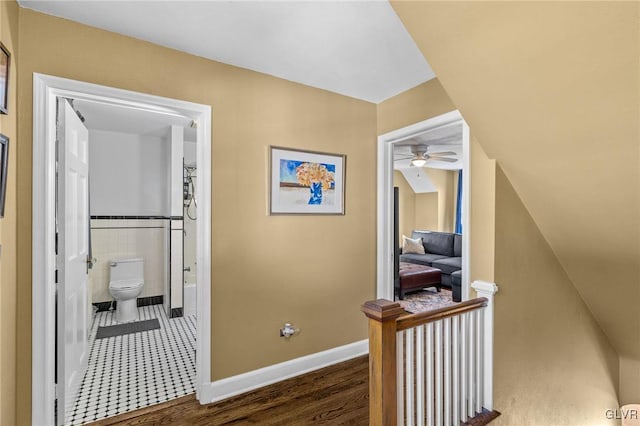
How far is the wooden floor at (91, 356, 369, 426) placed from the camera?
196 centimetres

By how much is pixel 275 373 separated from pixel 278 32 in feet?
7.84

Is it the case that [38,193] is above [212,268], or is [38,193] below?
above

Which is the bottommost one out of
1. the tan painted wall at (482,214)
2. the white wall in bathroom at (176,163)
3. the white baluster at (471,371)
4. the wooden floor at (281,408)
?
the wooden floor at (281,408)

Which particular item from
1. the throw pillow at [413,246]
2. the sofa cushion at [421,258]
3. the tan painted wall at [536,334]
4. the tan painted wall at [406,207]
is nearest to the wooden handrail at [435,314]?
the tan painted wall at [536,334]

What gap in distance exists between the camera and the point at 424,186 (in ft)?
25.7

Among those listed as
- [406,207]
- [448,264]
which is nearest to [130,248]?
[448,264]

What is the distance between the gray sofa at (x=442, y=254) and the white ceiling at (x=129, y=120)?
15.4 ft

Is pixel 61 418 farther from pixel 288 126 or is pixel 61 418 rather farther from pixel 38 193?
pixel 288 126

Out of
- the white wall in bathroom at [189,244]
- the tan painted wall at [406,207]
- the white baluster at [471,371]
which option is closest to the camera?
the white baluster at [471,371]

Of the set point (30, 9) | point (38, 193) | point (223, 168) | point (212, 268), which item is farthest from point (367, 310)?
point (30, 9)

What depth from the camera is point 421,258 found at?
20.9ft

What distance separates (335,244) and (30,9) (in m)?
2.43

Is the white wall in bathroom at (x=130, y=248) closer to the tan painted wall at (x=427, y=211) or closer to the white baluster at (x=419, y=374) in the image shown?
the white baluster at (x=419, y=374)

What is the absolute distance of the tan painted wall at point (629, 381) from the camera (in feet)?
9.24
